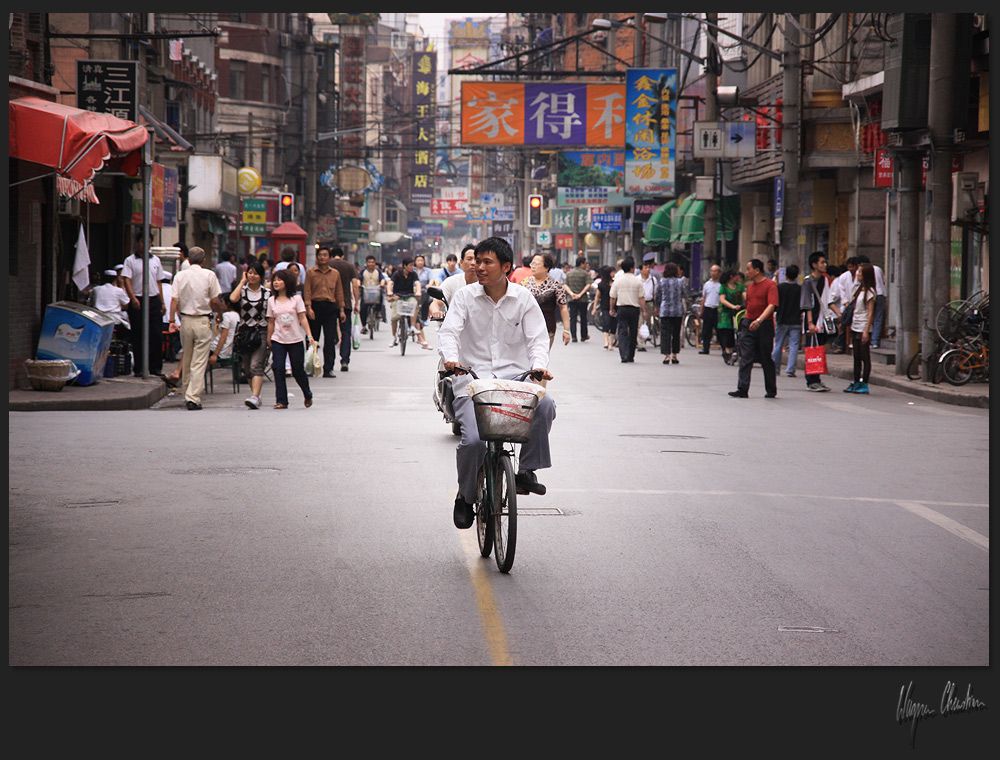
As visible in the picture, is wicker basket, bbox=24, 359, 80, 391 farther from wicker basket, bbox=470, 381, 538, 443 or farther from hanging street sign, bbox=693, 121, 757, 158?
hanging street sign, bbox=693, 121, 757, 158

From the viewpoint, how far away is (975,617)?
647 centimetres

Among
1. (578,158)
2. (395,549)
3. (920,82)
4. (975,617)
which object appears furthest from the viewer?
(578,158)

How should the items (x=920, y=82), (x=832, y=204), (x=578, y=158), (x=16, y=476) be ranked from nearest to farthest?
(x=16, y=476) → (x=920, y=82) → (x=832, y=204) → (x=578, y=158)

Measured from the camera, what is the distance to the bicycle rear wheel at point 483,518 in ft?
24.6

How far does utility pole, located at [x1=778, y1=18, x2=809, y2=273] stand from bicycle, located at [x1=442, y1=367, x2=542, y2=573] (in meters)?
20.6

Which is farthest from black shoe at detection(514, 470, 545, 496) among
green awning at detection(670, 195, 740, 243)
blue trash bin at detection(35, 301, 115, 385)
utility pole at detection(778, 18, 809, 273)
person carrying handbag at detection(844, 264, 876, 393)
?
green awning at detection(670, 195, 740, 243)

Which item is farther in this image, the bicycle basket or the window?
the window

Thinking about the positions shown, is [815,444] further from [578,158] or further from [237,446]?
[578,158]

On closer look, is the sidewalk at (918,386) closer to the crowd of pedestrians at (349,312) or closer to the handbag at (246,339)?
the crowd of pedestrians at (349,312)

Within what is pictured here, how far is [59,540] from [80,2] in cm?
390

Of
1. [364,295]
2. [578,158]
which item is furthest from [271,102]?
[364,295]

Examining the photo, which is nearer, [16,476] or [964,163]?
[16,476]

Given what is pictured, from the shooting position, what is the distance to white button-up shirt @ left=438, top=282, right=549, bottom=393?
770cm
